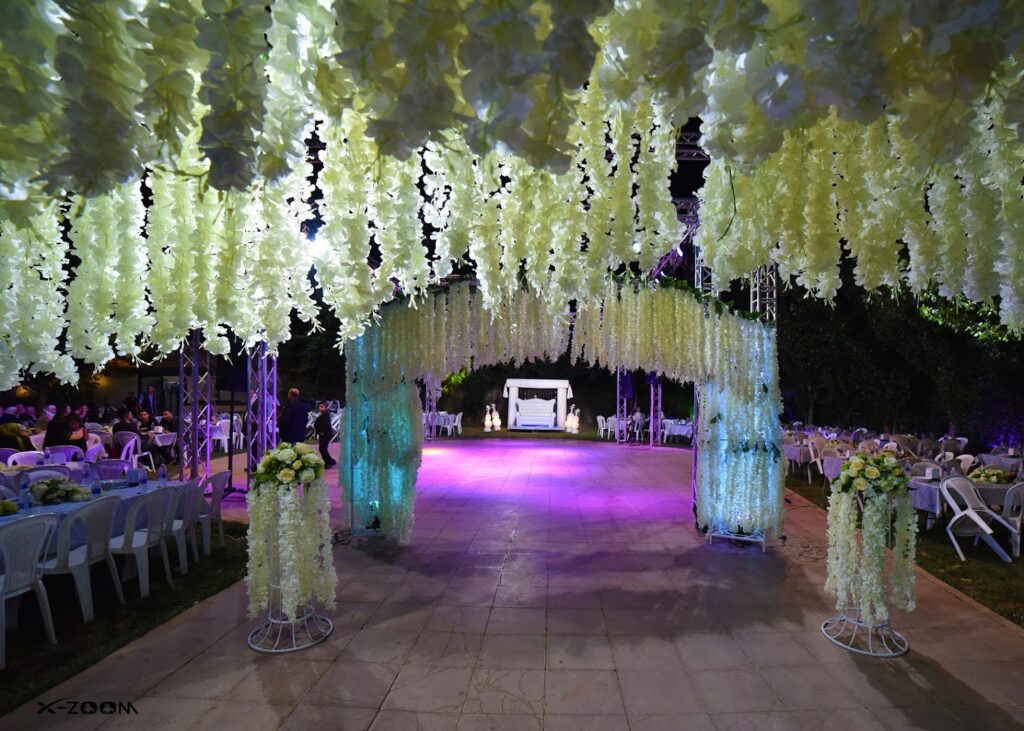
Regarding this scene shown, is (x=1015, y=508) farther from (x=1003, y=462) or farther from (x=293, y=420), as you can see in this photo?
(x=293, y=420)

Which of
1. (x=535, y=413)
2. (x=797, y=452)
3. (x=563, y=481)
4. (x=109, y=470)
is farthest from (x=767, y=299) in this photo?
(x=535, y=413)

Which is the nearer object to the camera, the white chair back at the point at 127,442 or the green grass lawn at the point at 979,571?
the green grass lawn at the point at 979,571

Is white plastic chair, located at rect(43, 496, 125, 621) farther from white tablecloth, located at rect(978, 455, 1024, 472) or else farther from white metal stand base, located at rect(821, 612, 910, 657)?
white tablecloth, located at rect(978, 455, 1024, 472)

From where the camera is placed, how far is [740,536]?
707 cm

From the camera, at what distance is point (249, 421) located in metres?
8.99

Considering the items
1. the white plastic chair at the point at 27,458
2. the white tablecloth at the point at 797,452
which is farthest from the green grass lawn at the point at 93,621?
the white tablecloth at the point at 797,452

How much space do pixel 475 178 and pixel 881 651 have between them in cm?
449

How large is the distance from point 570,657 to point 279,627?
2154 millimetres

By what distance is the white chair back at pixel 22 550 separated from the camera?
3975mm

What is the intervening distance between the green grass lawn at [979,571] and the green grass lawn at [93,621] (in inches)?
282

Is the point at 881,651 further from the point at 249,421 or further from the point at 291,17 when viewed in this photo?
the point at 249,421

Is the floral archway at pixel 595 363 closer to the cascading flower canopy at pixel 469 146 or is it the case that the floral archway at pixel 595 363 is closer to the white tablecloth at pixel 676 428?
the cascading flower canopy at pixel 469 146

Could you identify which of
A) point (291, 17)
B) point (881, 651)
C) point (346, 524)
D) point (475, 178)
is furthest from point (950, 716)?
point (346, 524)

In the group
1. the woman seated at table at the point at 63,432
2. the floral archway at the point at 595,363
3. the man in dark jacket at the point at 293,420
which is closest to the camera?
the floral archway at the point at 595,363
